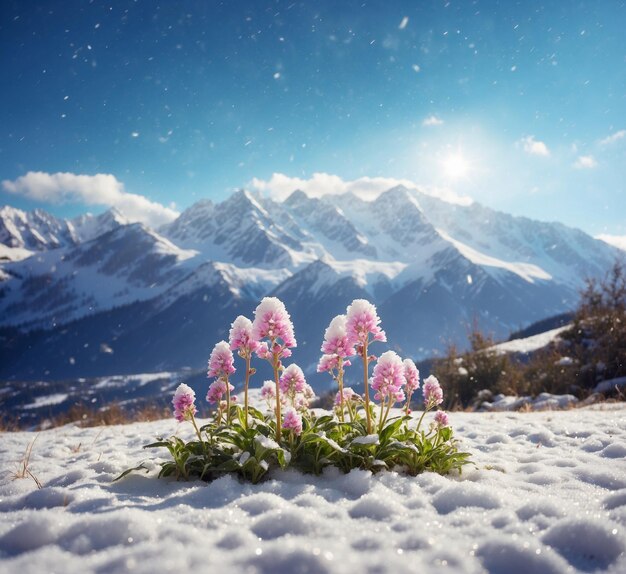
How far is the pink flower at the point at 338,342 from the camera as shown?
406 cm

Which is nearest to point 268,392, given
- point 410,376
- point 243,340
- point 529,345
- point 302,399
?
point 302,399

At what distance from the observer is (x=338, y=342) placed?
409cm

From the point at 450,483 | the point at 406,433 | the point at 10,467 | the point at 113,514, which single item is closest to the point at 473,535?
the point at 450,483

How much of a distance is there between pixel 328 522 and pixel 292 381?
2.33 meters

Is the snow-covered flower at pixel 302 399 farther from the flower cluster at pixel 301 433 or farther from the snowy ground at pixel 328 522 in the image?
the snowy ground at pixel 328 522

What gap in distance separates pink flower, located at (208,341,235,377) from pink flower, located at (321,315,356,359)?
97 centimetres

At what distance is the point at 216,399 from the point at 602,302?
60.6ft

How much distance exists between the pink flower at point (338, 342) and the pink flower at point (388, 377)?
334 millimetres

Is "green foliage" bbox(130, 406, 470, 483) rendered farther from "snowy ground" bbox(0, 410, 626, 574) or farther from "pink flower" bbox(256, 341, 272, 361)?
"pink flower" bbox(256, 341, 272, 361)

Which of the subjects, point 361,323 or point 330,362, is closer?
point 361,323

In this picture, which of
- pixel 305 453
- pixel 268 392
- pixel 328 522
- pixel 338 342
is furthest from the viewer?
pixel 268 392

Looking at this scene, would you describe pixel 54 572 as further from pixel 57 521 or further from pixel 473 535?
pixel 473 535

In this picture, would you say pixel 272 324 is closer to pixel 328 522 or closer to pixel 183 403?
pixel 183 403

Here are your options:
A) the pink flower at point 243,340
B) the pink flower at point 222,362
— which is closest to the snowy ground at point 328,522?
the pink flower at point 222,362
